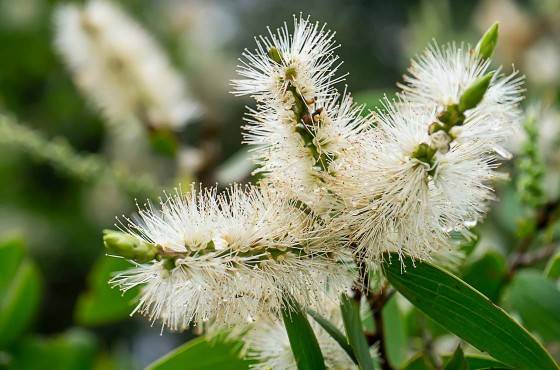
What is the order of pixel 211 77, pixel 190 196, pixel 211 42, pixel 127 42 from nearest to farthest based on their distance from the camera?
pixel 190 196 < pixel 127 42 < pixel 211 77 < pixel 211 42

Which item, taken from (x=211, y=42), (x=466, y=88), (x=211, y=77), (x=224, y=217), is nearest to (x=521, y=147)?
(x=466, y=88)

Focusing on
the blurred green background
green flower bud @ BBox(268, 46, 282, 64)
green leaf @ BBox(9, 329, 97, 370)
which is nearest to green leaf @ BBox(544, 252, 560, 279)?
green flower bud @ BBox(268, 46, 282, 64)

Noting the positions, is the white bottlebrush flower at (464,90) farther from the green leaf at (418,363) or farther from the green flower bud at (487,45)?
the green leaf at (418,363)

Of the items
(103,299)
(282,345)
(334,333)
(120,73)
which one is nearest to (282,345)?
(282,345)

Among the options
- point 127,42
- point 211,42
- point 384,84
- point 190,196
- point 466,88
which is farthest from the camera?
point 384,84

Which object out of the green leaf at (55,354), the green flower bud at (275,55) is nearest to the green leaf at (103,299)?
the green leaf at (55,354)

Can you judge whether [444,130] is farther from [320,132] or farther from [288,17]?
[288,17]

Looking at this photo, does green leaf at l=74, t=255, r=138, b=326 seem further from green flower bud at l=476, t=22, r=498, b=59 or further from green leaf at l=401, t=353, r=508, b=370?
green flower bud at l=476, t=22, r=498, b=59

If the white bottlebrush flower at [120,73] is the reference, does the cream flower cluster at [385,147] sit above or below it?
below
